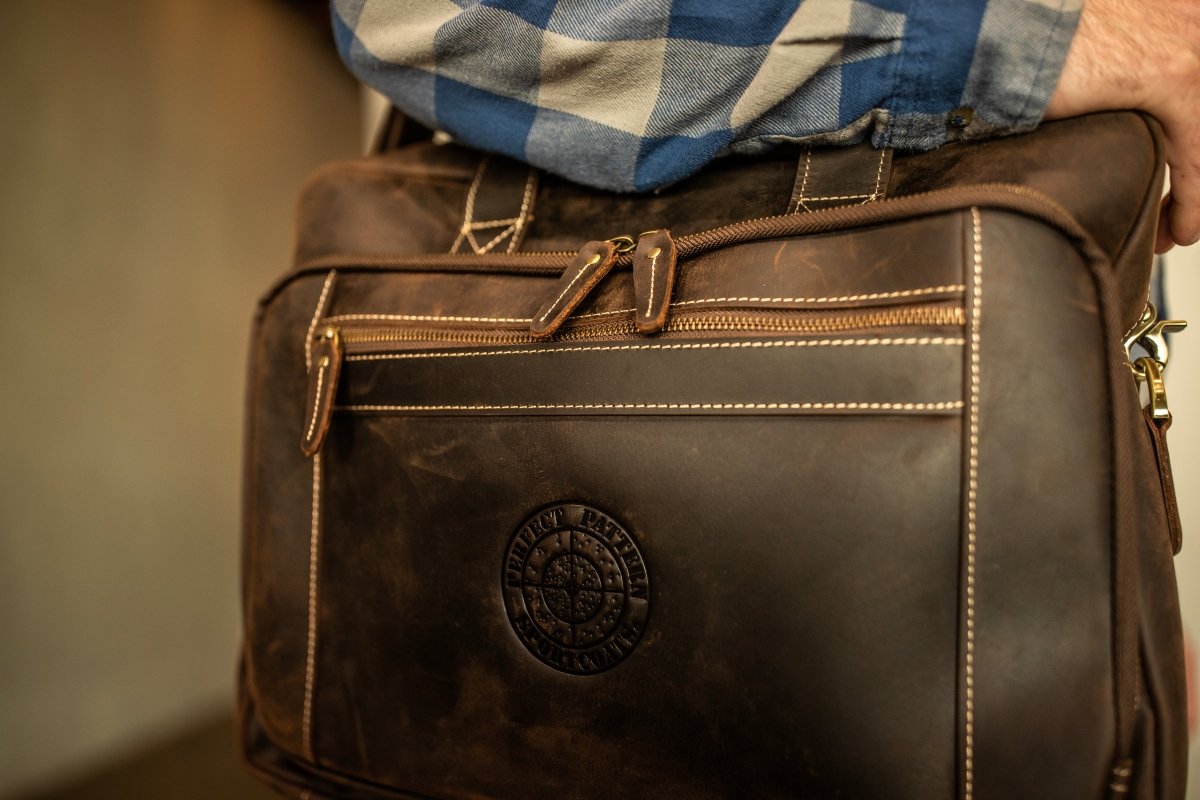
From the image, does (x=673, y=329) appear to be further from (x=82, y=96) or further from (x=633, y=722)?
(x=82, y=96)

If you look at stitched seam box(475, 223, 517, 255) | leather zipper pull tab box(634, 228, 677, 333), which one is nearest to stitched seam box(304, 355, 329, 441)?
stitched seam box(475, 223, 517, 255)

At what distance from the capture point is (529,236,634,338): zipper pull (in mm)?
502

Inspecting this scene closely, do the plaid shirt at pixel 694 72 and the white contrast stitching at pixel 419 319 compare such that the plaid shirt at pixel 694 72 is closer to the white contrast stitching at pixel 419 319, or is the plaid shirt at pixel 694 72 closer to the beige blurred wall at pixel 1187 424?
the white contrast stitching at pixel 419 319

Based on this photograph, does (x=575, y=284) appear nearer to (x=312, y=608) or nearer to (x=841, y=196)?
(x=841, y=196)

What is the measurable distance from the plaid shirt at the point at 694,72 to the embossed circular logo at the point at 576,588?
0.85 ft

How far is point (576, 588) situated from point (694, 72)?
36cm

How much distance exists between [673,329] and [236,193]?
1286 mm

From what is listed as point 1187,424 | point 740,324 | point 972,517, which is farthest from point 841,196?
point 1187,424

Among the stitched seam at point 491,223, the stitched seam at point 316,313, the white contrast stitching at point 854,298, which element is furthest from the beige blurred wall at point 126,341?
the white contrast stitching at point 854,298

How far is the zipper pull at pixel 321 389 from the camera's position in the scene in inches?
23.1

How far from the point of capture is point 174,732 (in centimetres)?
130

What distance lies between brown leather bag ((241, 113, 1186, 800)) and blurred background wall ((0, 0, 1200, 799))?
748 millimetres

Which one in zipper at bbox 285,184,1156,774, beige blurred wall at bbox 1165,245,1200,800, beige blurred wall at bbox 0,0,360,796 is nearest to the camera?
zipper at bbox 285,184,1156,774

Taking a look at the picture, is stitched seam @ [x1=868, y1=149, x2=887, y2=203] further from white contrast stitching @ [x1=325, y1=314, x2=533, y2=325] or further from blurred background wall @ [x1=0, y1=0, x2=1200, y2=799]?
blurred background wall @ [x1=0, y1=0, x2=1200, y2=799]
